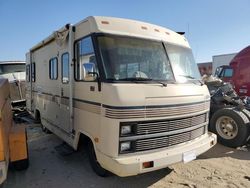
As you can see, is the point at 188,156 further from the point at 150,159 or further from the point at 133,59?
the point at 133,59

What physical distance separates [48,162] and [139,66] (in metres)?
2.93

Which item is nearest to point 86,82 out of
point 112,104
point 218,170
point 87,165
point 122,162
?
point 112,104

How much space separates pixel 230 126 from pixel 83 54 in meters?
4.26

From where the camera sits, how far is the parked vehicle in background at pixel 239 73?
9.84m

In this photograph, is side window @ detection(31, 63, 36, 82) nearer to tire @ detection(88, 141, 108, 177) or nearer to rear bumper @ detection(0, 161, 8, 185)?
tire @ detection(88, 141, 108, 177)

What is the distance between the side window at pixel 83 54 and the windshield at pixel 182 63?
1.40 m

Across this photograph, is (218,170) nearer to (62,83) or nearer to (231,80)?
(62,83)

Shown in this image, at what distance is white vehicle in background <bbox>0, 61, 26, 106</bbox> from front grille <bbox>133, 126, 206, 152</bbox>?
8.86m

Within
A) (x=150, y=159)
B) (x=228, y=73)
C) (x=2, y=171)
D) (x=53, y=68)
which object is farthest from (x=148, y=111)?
(x=228, y=73)

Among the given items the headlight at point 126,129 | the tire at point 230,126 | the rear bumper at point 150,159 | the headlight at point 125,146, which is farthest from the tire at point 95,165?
the tire at point 230,126

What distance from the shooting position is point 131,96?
3576 mm

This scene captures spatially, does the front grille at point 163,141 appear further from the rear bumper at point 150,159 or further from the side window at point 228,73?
the side window at point 228,73

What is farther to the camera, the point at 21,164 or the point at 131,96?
the point at 21,164

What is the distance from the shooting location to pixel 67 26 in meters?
4.80
